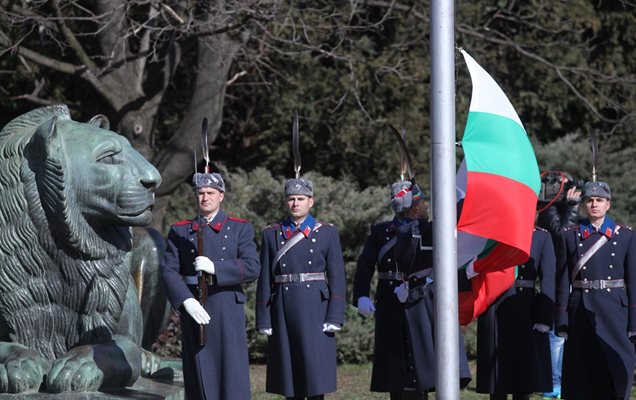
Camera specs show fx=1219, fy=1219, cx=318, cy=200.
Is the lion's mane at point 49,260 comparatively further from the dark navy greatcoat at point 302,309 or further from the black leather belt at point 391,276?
the black leather belt at point 391,276

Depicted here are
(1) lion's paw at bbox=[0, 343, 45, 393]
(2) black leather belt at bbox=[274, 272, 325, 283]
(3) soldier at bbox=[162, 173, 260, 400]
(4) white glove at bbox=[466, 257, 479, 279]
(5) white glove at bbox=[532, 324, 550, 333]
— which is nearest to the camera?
(1) lion's paw at bbox=[0, 343, 45, 393]

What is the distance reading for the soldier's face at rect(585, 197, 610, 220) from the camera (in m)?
8.02

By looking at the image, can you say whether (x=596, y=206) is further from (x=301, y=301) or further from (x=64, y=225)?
(x=64, y=225)

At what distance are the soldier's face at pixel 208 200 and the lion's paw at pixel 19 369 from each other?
70.3 inches

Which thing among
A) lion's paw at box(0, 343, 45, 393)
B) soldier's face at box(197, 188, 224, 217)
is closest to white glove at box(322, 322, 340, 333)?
soldier's face at box(197, 188, 224, 217)

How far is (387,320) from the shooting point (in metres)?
8.11

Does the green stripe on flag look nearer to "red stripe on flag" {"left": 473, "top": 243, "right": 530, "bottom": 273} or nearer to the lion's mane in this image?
"red stripe on flag" {"left": 473, "top": 243, "right": 530, "bottom": 273}

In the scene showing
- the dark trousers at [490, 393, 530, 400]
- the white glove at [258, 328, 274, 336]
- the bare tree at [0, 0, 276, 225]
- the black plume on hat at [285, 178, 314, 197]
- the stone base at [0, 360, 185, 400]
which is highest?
the bare tree at [0, 0, 276, 225]

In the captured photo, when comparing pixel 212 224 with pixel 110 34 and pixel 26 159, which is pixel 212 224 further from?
pixel 110 34

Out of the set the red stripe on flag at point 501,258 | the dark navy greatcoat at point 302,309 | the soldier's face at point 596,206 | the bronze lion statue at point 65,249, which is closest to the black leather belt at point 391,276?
the dark navy greatcoat at point 302,309

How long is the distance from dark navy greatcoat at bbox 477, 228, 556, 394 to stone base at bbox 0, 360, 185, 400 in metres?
2.15

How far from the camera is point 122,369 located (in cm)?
586

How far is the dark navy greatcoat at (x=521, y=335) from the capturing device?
8.20 meters

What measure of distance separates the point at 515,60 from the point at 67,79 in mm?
6002
